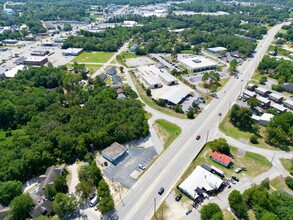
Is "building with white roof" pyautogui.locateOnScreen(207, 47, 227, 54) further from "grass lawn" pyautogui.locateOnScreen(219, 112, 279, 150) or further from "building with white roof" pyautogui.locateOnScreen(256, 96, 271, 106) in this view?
"grass lawn" pyautogui.locateOnScreen(219, 112, 279, 150)

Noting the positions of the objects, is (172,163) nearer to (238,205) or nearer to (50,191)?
(238,205)

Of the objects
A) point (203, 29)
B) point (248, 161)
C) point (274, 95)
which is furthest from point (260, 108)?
point (203, 29)

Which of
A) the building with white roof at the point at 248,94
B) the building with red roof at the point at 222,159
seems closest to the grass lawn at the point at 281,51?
the building with white roof at the point at 248,94

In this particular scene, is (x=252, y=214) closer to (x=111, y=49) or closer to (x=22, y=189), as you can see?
(x=22, y=189)

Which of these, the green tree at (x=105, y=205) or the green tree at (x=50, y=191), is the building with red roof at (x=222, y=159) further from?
the green tree at (x=50, y=191)

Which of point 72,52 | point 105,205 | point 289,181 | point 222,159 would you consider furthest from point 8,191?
point 72,52

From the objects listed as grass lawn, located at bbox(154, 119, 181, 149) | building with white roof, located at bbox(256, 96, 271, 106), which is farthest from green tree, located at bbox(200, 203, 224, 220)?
building with white roof, located at bbox(256, 96, 271, 106)
